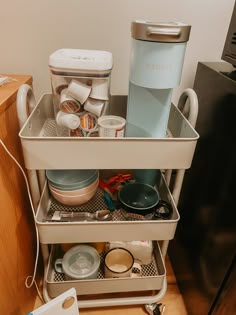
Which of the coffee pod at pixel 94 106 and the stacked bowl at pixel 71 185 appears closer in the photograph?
the coffee pod at pixel 94 106

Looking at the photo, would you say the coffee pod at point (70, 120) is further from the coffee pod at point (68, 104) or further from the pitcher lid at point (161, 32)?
the pitcher lid at point (161, 32)

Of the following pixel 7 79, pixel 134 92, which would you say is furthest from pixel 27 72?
pixel 134 92

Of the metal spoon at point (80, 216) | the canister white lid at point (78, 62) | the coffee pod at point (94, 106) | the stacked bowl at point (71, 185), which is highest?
the canister white lid at point (78, 62)

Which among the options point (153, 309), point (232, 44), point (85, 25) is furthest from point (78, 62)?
point (153, 309)

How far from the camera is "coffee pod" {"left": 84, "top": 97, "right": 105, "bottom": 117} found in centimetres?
64

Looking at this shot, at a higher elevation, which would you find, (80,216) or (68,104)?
(68,104)

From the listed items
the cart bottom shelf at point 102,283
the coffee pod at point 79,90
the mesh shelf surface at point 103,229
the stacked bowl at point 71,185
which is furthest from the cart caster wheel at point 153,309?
the coffee pod at point 79,90

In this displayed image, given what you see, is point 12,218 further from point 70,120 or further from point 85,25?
point 85,25

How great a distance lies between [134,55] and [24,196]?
0.59m

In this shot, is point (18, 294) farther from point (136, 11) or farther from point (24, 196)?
point (136, 11)

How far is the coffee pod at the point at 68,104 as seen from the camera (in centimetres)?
63

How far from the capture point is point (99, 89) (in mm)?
630

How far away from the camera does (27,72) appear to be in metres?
Result: 0.86

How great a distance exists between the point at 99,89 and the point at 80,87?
2.0 inches
